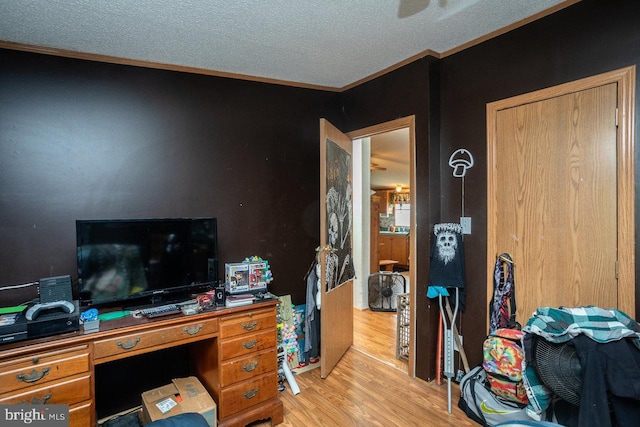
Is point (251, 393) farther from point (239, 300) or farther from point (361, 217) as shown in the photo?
point (361, 217)

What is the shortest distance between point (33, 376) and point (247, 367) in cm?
112

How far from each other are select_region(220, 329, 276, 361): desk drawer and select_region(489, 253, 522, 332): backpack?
5.18 feet

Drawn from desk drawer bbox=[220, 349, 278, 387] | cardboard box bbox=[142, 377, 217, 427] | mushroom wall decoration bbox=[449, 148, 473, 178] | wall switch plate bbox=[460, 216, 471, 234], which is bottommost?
cardboard box bbox=[142, 377, 217, 427]

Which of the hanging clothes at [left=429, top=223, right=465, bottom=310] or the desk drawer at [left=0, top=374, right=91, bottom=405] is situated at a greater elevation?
the hanging clothes at [left=429, top=223, right=465, bottom=310]

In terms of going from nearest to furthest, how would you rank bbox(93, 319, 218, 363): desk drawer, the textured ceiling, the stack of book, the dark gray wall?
bbox(93, 319, 218, 363): desk drawer, the textured ceiling, the dark gray wall, the stack of book

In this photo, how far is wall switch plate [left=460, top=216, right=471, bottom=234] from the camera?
8.59ft

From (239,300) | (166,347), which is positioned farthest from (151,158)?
(166,347)

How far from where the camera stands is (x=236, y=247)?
2848 millimetres

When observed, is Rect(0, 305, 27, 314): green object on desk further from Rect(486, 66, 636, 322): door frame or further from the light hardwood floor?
Rect(486, 66, 636, 322): door frame

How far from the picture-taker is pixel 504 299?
7.69 ft

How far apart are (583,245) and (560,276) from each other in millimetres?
242

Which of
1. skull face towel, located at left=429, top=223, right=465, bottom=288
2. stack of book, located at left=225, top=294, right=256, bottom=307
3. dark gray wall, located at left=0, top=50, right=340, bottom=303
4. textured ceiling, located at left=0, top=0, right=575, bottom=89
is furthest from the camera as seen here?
→ skull face towel, located at left=429, top=223, right=465, bottom=288

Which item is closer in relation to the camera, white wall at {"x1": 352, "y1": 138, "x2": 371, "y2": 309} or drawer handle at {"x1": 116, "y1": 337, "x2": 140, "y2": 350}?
drawer handle at {"x1": 116, "y1": 337, "x2": 140, "y2": 350}

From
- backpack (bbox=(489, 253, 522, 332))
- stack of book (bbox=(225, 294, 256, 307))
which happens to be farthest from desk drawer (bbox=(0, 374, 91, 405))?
backpack (bbox=(489, 253, 522, 332))
